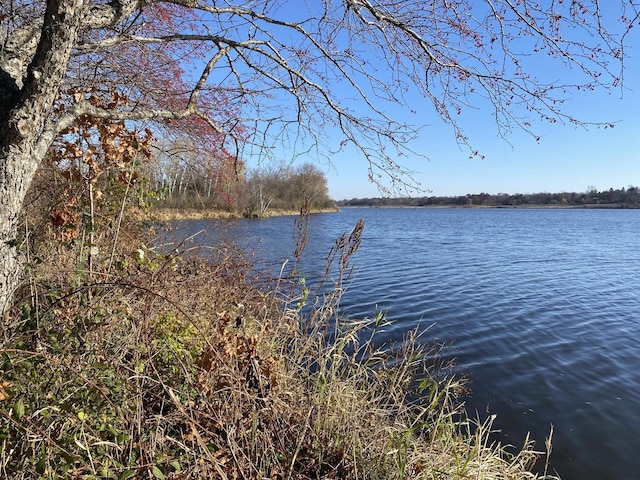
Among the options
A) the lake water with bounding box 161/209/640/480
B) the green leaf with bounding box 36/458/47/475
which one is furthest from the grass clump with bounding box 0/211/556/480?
the lake water with bounding box 161/209/640/480

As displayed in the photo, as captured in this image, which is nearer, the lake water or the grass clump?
the grass clump

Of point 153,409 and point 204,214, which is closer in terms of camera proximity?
point 153,409

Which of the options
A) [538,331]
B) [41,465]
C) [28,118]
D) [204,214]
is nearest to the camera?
[41,465]

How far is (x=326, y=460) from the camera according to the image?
2.65 metres

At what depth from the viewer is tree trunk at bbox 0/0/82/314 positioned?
2471 millimetres

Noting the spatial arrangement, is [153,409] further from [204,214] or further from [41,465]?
[204,214]

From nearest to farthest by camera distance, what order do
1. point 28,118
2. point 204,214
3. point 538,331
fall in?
point 28,118
point 538,331
point 204,214

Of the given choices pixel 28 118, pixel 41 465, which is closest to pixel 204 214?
pixel 28 118

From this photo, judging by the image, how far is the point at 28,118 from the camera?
101 inches

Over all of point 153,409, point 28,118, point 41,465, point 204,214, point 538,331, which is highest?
point 28,118

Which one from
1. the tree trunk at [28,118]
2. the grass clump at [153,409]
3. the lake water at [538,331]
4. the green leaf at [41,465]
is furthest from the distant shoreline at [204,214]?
the green leaf at [41,465]

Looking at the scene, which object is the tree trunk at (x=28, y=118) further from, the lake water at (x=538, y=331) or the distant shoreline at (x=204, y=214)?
the lake water at (x=538, y=331)

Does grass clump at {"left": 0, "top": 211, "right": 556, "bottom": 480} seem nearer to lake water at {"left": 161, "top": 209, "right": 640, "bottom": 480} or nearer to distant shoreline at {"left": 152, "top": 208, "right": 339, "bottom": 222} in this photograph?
distant shoreline at {"left": 152, "top": 208, "right": 339, "bottom": 222}

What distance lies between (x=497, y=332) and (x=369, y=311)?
299cm
